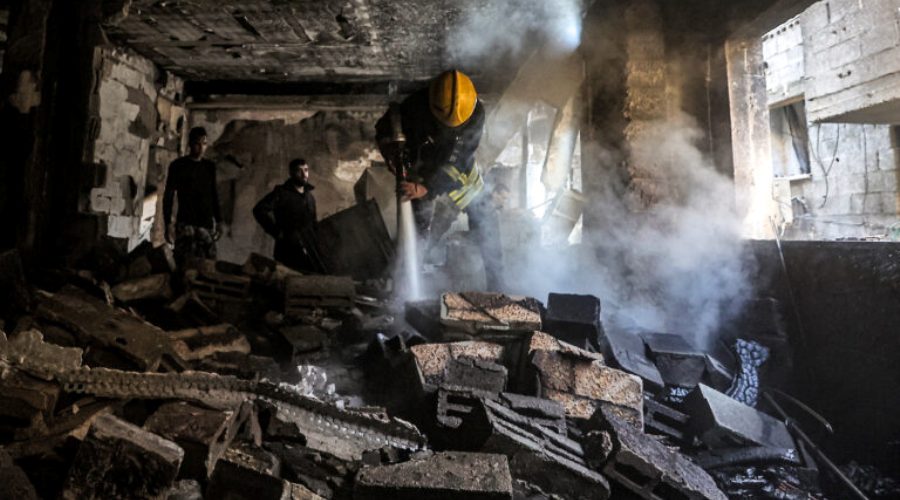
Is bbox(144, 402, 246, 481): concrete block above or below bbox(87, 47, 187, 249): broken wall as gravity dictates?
below

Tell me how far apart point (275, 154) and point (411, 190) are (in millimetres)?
4172

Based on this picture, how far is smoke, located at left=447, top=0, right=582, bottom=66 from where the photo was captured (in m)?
4.73

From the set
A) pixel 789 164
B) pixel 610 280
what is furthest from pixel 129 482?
pixel 789 164

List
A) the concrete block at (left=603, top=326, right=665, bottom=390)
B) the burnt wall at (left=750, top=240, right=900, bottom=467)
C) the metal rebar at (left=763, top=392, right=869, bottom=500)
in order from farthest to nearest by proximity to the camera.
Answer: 1. the concrete block at (left=603, top=326, right=665, bottom=390)
2. the burnt wall at (left=750, top=240, right=900, bottom=467)
3. the metal rebar at (left=763, top=392, right=869, bottom=500)

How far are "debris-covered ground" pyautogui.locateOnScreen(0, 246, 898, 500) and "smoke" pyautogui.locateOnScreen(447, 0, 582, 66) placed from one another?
332 cm

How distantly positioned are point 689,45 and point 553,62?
5.55 feet

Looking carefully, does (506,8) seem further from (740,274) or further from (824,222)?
(824,222)

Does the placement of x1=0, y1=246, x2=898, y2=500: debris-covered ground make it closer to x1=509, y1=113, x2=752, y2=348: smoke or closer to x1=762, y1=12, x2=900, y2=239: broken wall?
x1=509, y1=113, x2=752, y2=348: smoke

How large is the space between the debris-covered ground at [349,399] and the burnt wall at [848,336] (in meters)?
0.36

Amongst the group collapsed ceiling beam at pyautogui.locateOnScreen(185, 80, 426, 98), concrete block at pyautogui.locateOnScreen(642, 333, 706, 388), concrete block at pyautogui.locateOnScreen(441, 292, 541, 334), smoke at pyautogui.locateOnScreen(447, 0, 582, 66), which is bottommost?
concrete block at pyautogui.locateOnScreen(642, 333, 706, 388)

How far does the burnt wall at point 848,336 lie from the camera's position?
9.96 ft

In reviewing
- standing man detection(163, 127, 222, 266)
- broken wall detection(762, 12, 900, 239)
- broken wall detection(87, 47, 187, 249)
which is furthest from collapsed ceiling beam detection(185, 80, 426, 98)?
broken wall detection(762, 12, 900, 239)

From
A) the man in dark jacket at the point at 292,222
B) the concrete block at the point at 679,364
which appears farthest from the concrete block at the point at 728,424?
the man in dark jacket at the point at 292,222

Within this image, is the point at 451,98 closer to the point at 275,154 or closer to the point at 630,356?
the point at 630,356
